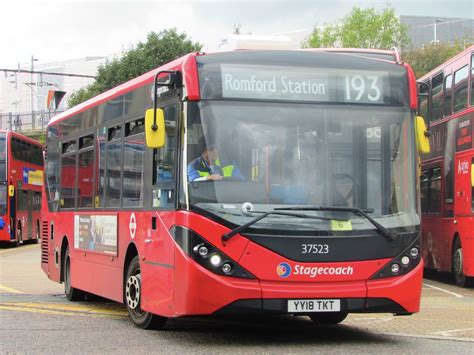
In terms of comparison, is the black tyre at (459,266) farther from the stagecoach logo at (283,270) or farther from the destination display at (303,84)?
the stagecoach logo at (283,270)

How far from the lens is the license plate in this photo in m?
Answer: 8.73

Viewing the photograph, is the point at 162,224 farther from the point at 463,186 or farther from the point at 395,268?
the point at 463,186

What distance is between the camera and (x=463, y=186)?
1722cm

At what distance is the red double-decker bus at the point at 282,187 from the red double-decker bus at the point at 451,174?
23.0 ft

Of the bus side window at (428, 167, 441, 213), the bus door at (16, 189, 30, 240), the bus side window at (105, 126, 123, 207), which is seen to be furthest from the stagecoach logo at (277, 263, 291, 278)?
the bus door at (16, 189, 30, 240)

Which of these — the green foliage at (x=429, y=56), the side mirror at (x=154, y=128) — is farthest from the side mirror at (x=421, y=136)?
the green foliage at (x=429, y=56)

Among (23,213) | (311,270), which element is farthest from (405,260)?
(23,213)

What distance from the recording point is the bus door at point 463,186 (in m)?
16.9

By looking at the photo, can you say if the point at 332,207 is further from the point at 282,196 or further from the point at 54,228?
the point at 54,228

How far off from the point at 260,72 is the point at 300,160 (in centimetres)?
103

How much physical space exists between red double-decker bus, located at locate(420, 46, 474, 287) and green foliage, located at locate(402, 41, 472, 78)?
3127 cm

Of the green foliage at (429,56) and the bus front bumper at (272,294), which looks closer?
the bus front bumper at (272,294)

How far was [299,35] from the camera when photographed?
8562 cm

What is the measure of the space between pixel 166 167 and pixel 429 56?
4339cm
